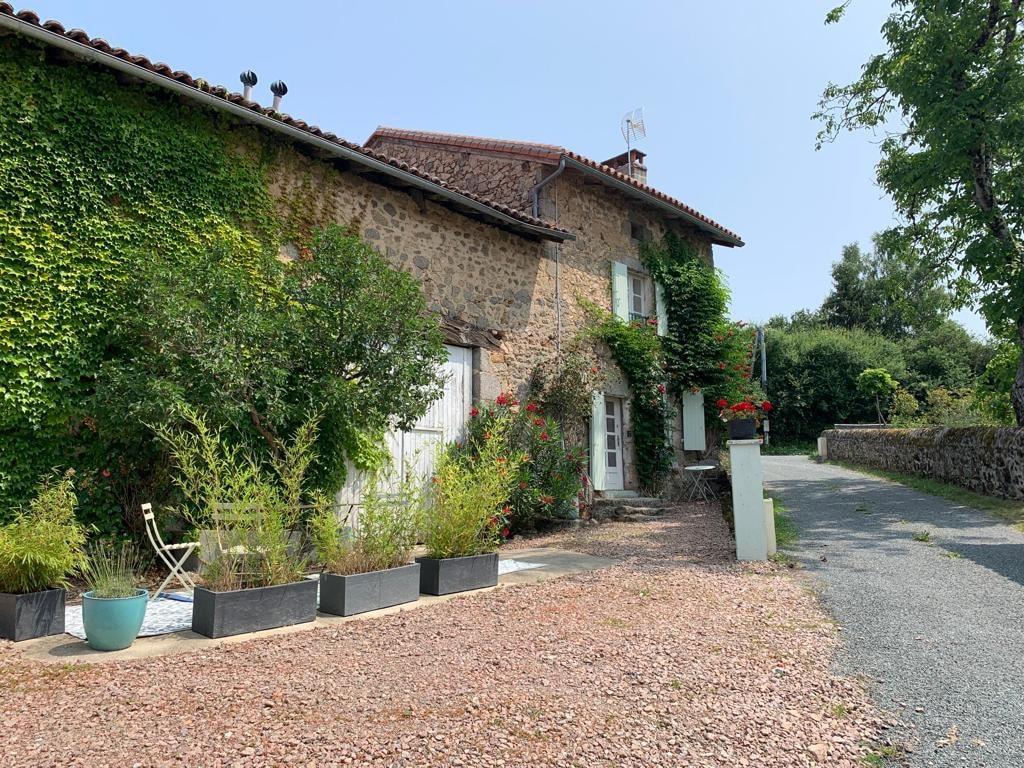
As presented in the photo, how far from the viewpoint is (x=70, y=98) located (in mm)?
5391

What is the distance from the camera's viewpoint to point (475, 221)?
8797mm

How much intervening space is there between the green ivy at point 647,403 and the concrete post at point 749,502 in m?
4.75

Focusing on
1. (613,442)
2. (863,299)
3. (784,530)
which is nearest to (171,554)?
(784,530)

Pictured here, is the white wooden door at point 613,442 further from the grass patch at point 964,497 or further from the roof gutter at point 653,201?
the grass patch at point 964,497

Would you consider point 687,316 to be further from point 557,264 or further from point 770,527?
point 770,527

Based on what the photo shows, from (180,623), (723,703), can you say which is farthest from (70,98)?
(723,703)

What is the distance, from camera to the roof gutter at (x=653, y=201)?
9.81m

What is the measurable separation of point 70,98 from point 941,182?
1164 centimetres

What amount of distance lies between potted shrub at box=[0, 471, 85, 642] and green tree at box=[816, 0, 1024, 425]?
11.8 m

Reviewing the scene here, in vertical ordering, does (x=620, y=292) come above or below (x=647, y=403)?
above

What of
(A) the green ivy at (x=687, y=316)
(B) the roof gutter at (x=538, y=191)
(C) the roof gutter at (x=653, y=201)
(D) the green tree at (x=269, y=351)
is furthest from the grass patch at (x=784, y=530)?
(B) the roof gutter at (x=538, y=191)

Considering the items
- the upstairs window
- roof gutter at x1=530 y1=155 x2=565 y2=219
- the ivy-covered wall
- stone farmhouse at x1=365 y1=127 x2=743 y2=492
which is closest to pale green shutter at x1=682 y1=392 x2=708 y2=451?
stone farmhouse at x1=365 y1=127 x2=743 y2=492

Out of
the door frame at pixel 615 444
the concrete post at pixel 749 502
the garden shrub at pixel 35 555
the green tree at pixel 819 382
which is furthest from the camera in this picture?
the green tree at pixel 819 382

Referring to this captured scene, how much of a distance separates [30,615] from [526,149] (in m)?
8.32
